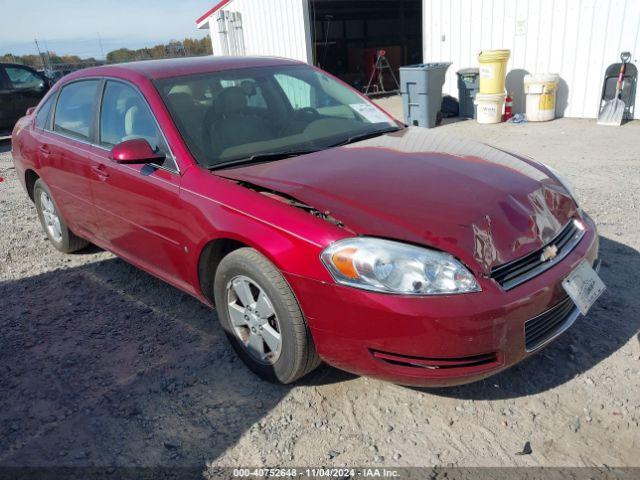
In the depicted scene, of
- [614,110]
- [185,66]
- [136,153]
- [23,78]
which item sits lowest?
[614,110]

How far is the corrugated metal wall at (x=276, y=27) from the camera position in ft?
43.3

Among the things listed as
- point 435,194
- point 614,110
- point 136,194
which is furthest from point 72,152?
point 614,110

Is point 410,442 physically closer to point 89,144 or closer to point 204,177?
point 204,177

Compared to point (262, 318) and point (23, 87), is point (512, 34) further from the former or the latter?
point (23, 87)

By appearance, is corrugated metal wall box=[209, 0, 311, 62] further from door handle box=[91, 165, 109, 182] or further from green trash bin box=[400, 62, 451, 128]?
door handle box=[91, 165, 109, 182]

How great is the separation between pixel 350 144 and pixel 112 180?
158 centimetres

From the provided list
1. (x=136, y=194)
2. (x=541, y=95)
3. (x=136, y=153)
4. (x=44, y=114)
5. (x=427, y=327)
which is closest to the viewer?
(x=427, y=327)

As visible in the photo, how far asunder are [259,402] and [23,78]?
1290cm

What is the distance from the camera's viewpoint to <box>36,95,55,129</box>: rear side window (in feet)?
14.7

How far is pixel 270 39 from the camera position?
47.4 feet

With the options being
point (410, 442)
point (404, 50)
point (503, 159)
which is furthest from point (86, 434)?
point (404, 50)

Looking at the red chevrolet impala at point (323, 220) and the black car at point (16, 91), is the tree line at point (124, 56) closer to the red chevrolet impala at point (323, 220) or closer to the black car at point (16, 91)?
the black car at point (16, 91)

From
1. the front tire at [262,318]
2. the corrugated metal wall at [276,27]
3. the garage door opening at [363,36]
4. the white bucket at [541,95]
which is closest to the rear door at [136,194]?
the front tire at [262,318]

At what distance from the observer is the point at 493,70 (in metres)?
9.70
